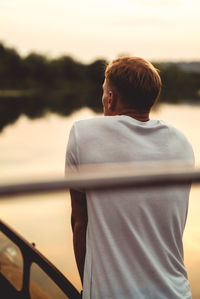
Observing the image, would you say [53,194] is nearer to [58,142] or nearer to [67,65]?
[58,142]

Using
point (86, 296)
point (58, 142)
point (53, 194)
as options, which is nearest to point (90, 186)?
point (53, 194)

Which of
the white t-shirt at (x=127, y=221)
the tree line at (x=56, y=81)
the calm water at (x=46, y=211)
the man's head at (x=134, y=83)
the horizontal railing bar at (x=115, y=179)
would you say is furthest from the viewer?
the tree line at (x=56, y=81)

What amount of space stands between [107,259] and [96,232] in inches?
3.0

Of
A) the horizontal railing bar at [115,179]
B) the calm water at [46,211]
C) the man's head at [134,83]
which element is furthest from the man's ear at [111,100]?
the horizontal railing bar at [115,179]

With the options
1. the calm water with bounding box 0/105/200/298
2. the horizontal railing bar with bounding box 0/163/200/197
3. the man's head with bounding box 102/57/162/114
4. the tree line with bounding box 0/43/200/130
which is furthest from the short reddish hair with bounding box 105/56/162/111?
the tree line with bounding box 0/43/200/130

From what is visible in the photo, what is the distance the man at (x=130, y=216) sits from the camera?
1280mm

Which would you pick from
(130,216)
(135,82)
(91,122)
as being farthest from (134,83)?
(130,216)

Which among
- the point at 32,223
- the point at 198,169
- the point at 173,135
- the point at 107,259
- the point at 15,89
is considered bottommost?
the point at 15,89

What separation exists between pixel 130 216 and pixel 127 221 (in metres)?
0.02

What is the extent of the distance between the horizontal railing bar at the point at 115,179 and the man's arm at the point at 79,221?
67 cm

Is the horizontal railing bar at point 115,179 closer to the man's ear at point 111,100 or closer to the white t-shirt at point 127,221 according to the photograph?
the white t-shirt at point 127,221

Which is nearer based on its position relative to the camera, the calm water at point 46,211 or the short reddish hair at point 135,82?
the calm water at point 46,211

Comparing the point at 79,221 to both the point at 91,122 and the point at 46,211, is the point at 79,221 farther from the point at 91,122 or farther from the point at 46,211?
the point at 46,211

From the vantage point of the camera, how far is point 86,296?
4.39 feet
